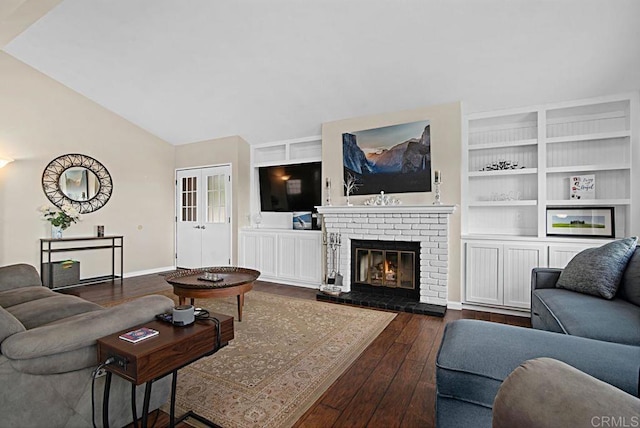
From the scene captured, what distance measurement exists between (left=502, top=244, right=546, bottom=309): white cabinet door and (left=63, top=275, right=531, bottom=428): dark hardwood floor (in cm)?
21

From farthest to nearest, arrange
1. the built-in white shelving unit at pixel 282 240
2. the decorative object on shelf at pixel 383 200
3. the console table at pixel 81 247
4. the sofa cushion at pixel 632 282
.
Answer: the built-in white shelving unit at pixel 282 240
the console table at pixel 81 247
the decorative object on shelf at pixel 383 200
the sofa cushion at pixel 632 282

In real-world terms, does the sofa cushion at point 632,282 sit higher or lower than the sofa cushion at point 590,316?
higher

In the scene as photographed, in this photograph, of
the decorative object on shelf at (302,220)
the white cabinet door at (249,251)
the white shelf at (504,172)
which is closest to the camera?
the white shelf at (504,172)

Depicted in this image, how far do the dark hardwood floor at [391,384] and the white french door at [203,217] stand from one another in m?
3.75

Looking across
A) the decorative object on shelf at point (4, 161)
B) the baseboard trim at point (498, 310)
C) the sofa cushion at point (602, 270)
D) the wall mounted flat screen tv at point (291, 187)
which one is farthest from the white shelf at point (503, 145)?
the decorative object on shelf at point (4, 161)

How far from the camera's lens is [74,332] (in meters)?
1.45

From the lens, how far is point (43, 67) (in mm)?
4605

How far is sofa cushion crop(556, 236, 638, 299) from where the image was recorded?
2.38m

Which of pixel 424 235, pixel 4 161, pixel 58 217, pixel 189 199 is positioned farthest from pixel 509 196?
pixel 4 161

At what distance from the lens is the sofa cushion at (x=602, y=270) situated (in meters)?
2.38

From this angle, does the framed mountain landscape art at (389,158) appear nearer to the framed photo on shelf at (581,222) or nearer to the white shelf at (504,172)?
the white shelf at (504,172)

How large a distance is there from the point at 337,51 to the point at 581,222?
136 inches

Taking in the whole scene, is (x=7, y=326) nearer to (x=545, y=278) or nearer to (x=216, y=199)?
(x=545, y=278)

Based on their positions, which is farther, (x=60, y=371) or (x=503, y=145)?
(x=503, y=145)
